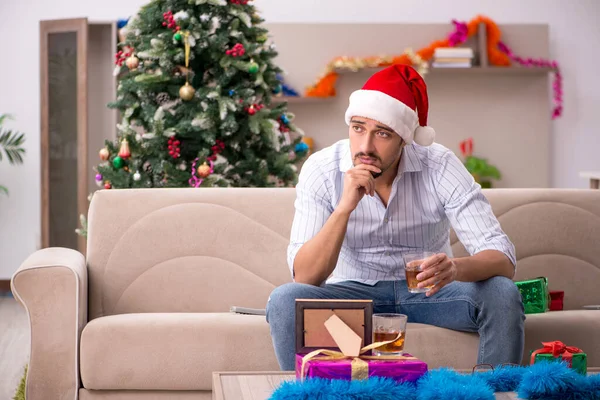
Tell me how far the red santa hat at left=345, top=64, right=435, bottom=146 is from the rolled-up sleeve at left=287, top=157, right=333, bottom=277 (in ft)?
0.67

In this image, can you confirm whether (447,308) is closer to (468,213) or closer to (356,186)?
(468,213)

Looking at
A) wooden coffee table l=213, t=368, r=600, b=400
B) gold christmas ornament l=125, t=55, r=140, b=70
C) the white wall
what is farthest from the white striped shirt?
the white wall

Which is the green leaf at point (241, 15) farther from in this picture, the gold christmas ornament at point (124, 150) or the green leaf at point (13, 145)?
the green leaf at point (13, 145)

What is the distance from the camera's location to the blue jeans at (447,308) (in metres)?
2.17

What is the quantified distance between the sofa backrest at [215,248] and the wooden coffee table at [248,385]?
108 cm

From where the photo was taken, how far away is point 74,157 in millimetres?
5691

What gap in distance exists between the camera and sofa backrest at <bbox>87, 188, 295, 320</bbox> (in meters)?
2.91

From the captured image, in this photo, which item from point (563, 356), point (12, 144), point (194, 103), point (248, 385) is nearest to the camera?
point (248, 385)

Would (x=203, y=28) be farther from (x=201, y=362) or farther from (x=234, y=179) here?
(x=201, y=362)

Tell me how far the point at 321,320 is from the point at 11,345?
2942 mm

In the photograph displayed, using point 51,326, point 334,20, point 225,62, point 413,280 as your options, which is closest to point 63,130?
point 334,20

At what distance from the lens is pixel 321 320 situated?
1.73 m

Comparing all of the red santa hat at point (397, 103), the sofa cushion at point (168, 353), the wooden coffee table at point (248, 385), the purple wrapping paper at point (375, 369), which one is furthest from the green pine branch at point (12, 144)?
the purple wrapping paper at point (375, 369)

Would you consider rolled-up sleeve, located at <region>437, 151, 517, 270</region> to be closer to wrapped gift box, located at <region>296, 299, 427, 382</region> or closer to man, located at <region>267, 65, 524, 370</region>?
man, located at <region>267, 65, 524, 370</region>
